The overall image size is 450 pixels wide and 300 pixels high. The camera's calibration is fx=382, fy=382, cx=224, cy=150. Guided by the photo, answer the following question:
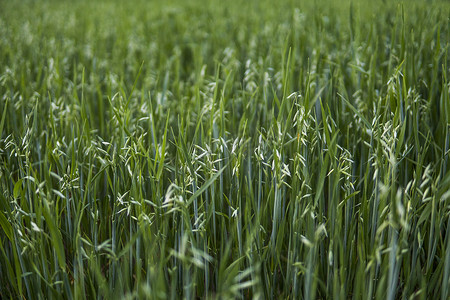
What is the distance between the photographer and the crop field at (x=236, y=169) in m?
0.96

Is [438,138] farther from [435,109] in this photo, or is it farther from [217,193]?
[217,193]

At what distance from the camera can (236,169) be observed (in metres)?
1.07

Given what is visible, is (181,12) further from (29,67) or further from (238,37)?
(29,67)

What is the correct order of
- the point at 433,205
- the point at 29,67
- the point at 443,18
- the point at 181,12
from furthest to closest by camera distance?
the point at 181,12
the point at 29,67
the point at 443,18
the point at 433,205

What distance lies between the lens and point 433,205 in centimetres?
91

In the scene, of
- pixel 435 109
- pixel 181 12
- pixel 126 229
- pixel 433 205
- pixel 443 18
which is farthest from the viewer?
pixel 181 12

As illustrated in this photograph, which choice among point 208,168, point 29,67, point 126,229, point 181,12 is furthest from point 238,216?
point 181,12

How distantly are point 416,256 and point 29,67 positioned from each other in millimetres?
2333

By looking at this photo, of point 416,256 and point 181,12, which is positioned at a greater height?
point 181,12

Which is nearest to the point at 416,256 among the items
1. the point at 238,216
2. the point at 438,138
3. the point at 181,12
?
the point at 238,216

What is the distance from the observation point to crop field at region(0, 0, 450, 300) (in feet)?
3.15

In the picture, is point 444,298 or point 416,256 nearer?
point 444,298

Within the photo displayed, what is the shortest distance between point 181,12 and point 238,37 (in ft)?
5.51

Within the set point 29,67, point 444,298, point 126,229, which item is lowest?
point 444,298
